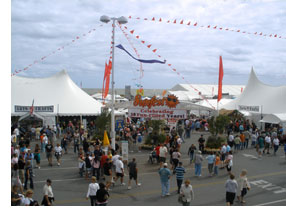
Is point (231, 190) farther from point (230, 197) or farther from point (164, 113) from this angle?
point (164, 113)

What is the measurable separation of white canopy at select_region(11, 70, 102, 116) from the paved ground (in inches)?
440

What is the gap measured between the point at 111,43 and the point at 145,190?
7.34 m

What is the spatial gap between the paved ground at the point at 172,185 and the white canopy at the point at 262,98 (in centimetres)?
1257

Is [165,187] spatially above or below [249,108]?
below

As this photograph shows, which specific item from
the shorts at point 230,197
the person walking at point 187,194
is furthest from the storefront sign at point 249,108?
the person walking at point 187,194

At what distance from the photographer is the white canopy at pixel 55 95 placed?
84.1 ft

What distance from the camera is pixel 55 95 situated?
27.0 m

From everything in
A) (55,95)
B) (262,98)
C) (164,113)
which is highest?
(55,95)

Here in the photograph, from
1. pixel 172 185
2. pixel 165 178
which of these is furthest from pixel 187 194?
pixel 172 185

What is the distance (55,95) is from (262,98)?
62.0 feet

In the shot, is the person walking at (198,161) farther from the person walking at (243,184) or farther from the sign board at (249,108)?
the sign board at (249,108)

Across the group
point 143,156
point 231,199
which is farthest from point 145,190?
point 143,156

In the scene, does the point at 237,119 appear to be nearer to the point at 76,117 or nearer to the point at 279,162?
the point at 279,162

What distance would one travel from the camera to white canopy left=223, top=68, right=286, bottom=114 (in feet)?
87.8
